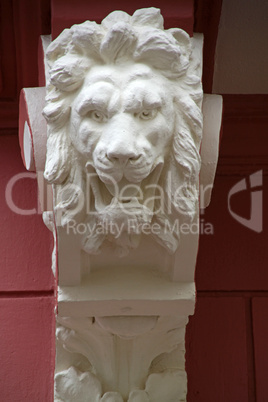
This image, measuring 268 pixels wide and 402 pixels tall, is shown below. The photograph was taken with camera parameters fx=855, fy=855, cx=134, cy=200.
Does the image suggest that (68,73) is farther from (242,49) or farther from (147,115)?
(242,49)

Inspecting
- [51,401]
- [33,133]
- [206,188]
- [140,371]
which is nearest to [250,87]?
[206,188]

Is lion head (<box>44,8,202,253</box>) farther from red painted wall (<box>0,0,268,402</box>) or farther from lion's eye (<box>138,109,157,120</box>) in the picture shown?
red painted wall (<box>0,0,268,402</box>)

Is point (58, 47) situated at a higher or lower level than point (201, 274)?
higher

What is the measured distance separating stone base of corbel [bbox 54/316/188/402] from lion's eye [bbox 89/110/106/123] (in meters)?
0.51

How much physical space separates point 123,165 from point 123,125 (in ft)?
0.29

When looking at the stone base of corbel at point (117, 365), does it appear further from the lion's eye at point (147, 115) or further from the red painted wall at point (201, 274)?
the lion's eye at point (147, 115)

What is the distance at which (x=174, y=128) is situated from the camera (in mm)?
1899

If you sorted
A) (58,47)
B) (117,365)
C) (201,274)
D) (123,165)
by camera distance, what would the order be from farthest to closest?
(201,274), (117,365), (58,47), (123,165)

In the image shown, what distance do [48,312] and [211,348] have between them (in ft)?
1.44

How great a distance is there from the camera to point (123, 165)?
1816 millimetres

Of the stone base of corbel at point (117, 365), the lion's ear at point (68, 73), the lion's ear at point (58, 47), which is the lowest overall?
the stone base of corbel at point (117, 365)

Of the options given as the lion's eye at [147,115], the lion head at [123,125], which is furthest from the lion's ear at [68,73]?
the lion's eye at [147,115]

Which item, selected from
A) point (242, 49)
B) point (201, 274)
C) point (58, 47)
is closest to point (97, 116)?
point (58, 47)

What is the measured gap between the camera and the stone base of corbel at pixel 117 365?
2082 millimetres
